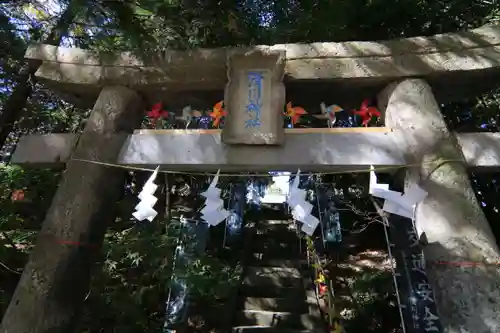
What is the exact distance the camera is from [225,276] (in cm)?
511

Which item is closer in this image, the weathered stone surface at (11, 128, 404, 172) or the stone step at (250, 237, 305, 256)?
the weathered stone surface at (11, 128, 404, 172)

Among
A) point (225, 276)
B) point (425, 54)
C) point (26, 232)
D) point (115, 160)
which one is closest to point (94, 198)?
point (115, 160)

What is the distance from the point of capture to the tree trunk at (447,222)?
95.8 inches

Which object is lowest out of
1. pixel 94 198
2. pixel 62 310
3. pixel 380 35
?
pixel 62 310

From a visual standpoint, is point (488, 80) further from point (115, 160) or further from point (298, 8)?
point (115, 160)

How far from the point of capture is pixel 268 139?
10.4 feet

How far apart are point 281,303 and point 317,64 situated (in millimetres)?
3465

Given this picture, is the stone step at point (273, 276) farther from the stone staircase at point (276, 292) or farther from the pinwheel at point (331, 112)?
the pinwheel at point (331, 112)

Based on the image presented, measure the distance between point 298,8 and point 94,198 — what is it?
3266mm

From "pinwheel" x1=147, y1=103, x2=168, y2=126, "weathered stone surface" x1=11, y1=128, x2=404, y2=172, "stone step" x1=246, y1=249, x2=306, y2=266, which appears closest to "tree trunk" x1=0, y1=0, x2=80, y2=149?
"pinwheel" x1=147, y1=103, x2=168, y2=126

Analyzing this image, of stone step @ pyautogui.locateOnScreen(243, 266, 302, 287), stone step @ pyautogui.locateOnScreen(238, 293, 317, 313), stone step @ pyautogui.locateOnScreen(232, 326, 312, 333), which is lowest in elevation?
stone step @ pyautogui.locateOnScreen(232, 326, 312, 333)

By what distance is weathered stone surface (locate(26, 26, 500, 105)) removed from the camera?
3268 mm

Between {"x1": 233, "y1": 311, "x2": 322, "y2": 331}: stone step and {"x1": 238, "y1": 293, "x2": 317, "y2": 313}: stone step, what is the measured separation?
201 mm

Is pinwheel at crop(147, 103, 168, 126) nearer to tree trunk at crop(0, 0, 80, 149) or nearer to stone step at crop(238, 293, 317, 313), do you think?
tree trunk at crop(0, 0, 80, 149)
